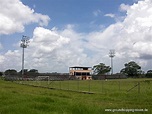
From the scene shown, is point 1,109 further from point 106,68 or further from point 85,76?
point 106,68

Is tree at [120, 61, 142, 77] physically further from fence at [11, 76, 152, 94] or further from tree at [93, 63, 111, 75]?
fence at [11, 76, 152, 94]

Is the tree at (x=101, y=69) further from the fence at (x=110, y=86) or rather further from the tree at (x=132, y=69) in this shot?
the fence at (x=110, y=86)

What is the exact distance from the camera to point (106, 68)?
7367 inches

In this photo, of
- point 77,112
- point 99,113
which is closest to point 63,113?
point 77,112

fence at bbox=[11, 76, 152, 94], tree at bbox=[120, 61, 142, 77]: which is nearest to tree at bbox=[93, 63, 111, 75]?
tree at bbox=[120, 61, 142, 77]

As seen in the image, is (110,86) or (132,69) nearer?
(110,86)

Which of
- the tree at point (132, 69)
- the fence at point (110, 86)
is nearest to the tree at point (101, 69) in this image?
the tree at point (132, 69)

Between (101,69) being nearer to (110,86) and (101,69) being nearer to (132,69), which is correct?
(132,69)

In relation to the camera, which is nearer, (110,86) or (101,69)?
(110,86)

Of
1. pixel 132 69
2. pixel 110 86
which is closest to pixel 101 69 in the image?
pixel 132 69

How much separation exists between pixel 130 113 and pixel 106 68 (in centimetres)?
17548

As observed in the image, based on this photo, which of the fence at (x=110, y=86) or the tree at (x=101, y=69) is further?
the tree at (x=101, y=69)

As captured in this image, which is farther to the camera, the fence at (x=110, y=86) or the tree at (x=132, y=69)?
the tree at (x=132, y=69)

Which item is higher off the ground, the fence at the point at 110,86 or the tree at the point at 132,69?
the tree at the point at 132,69
